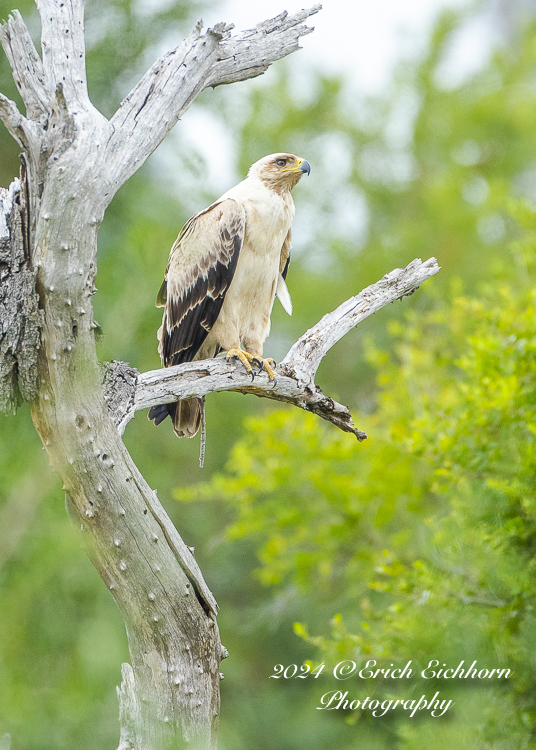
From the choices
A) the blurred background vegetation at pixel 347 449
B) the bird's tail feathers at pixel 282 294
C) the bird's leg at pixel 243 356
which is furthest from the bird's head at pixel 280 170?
the bird's leg at pixel 243 356

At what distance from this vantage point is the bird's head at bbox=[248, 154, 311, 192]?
13.2ft

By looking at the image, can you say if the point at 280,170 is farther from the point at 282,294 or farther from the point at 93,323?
the point at 93,323

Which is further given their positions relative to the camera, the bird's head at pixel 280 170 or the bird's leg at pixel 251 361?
the bird's head at pixel 280 170

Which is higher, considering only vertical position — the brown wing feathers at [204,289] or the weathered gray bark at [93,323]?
the brown wing feathers at [204,289]

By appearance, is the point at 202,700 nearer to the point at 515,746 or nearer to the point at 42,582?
the point at 42,582

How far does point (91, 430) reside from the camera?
89.6 inches

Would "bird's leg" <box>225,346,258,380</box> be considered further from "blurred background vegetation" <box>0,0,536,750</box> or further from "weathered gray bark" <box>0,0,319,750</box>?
"weathered gray bark" <box>0,0,319,750</box>

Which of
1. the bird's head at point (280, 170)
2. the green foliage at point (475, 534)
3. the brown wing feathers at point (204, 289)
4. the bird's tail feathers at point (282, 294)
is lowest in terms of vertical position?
the green foliage at point (475, 534)

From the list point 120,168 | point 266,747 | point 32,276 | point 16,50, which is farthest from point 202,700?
point 266,747

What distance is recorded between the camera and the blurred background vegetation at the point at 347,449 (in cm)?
317

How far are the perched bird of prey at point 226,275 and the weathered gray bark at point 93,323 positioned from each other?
1.04 meters

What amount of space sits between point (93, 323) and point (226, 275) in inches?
61.2

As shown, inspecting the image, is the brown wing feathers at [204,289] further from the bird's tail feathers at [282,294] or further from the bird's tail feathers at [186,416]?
the bird's tail feathers at [282,294]

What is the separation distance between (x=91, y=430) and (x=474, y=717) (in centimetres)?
251
